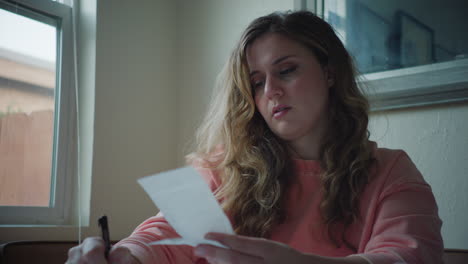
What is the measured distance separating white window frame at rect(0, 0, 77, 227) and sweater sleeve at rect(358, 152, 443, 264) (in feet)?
4.21

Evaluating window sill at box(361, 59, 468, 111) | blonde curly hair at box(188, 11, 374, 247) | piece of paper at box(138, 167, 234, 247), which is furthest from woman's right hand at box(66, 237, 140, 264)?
window sill at box(361, 59, 468, 111)

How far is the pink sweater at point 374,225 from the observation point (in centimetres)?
91

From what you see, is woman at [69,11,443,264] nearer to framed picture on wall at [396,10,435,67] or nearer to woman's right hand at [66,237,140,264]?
woman's right hand at [66,237,140,264]

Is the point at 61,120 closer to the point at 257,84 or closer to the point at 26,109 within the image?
the point at 26,109

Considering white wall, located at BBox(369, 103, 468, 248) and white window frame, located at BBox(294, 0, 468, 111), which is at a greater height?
white window frame, located at BBox(294, 0, 468, 111)

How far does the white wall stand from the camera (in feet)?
4.67

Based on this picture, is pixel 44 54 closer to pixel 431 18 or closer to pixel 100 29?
pixel 100 29

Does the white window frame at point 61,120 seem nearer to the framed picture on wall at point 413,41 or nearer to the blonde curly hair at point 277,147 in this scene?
the blonde curly hair at point 277,147

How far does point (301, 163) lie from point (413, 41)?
0.60 m

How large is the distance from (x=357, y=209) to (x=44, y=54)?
1408mm

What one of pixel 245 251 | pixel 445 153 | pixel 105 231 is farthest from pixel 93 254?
pixel 445 153

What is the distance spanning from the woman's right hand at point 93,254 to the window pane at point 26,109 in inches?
39.7

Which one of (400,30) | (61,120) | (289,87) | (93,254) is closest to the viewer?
(93,254)

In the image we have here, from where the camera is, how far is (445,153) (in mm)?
1456
